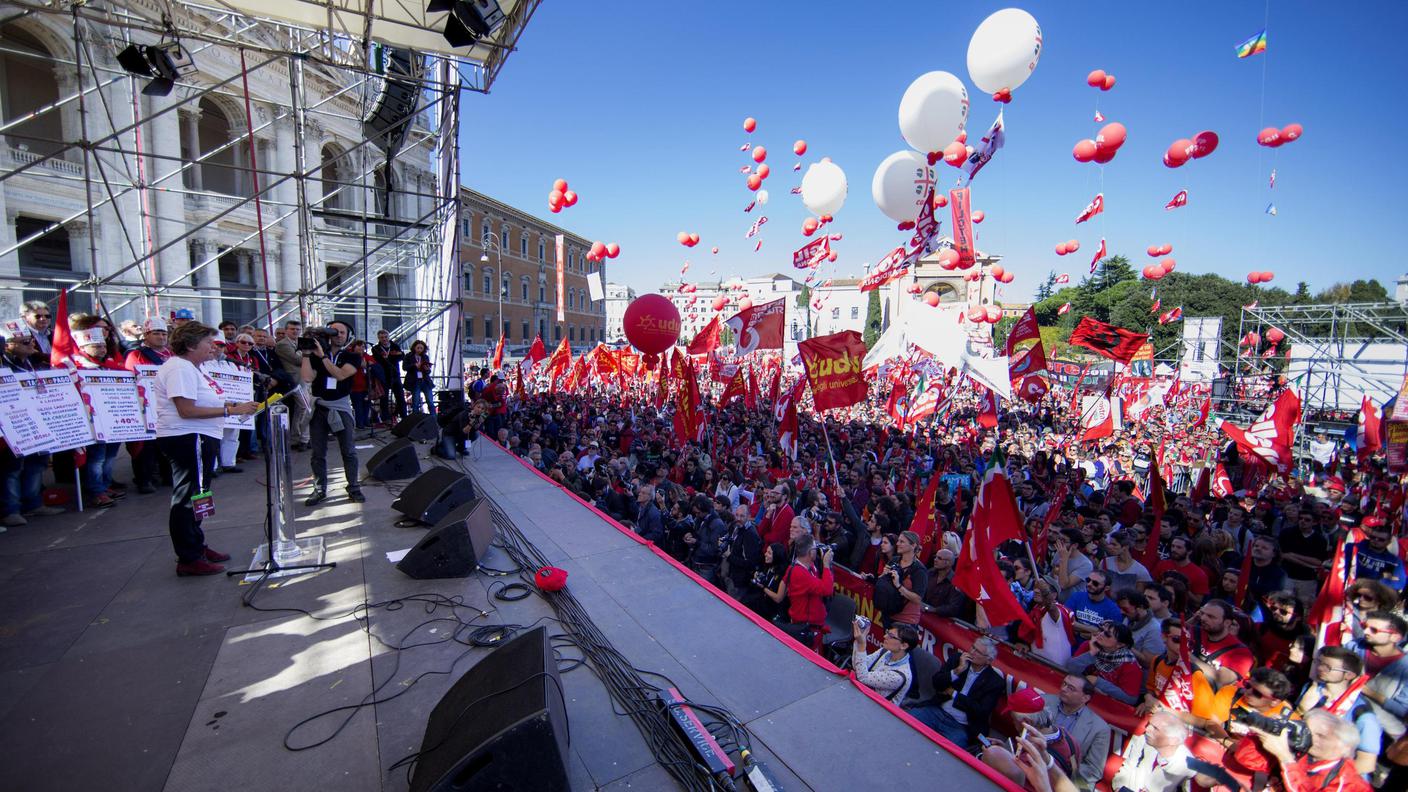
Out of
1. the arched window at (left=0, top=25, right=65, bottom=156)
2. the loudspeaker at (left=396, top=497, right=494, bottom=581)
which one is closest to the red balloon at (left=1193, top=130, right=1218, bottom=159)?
the loudspeaker at (left=396, top=497, right=494, bottom=581)

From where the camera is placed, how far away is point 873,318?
83.8 metres

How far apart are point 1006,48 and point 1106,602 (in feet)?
28.2

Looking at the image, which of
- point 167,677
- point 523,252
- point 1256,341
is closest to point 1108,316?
point 1256,341

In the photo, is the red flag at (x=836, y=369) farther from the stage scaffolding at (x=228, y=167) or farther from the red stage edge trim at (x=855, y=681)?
the stage scaffolding at (x=228, y=167)

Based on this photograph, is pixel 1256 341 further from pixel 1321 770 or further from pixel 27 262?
pixel 27 262

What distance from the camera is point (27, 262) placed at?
1661 centimetres

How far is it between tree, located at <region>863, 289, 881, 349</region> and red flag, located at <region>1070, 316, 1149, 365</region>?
231 ft

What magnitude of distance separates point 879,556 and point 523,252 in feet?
181

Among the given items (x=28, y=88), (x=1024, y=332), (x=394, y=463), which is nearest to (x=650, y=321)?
(x=394, y=463)

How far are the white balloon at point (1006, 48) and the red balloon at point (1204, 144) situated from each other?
4706mm

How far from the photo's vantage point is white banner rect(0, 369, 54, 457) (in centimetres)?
407

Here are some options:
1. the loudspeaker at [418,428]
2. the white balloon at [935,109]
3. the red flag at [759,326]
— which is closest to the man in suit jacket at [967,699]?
the red flag at [759,326]

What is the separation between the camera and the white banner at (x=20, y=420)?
4.07 m

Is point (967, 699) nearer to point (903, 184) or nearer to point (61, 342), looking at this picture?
point (61, 342)
